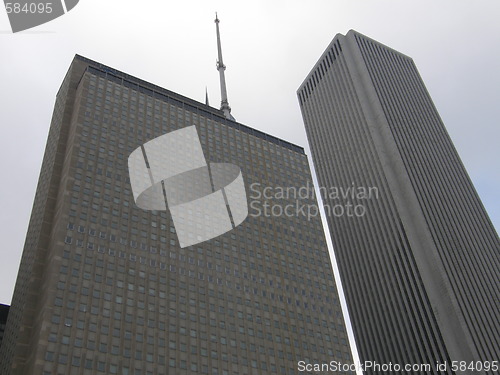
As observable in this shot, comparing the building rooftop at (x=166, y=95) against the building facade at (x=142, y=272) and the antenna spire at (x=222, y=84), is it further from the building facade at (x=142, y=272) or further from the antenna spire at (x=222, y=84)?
the antenna spire at (x=222, y=84)

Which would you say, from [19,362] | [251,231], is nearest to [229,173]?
[251,231]

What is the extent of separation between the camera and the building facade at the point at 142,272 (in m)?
90.4

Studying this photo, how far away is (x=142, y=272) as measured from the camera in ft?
337

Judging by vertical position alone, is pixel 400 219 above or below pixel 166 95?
below

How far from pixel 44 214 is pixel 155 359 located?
35.8m

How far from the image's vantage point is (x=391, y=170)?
6112 inches
